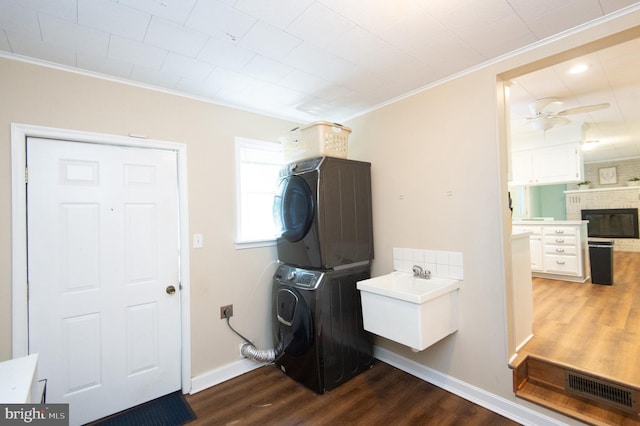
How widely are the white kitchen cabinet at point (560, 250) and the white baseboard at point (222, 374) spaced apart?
4013 mm

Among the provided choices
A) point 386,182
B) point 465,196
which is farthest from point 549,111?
point 386,182

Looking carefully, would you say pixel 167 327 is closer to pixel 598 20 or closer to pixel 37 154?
pixel 37 154

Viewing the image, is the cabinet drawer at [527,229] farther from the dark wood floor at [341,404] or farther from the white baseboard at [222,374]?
the white baseboard at [222,374]

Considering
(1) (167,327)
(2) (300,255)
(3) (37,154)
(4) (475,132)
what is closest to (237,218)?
(2) (300,255)

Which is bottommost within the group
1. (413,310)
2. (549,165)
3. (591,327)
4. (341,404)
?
(341,404)

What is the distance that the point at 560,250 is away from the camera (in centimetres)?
428

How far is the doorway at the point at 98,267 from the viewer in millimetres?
1772

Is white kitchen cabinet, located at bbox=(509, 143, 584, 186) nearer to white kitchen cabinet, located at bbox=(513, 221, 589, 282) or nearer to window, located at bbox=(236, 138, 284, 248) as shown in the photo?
white kitchen cabinet, located at bbox=(513, 221, 589, 282)

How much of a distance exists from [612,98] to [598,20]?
2036 millimetres

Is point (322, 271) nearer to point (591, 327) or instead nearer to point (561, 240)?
point (591, 327)

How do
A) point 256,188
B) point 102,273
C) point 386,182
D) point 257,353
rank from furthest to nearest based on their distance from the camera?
point 256,188, point 386,182, point 257,353, point 102,273

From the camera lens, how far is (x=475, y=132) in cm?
208

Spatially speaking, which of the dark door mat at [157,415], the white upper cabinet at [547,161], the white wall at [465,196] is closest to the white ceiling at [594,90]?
the white upper cabinet at [547,161]

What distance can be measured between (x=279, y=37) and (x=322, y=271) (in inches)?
64.1
